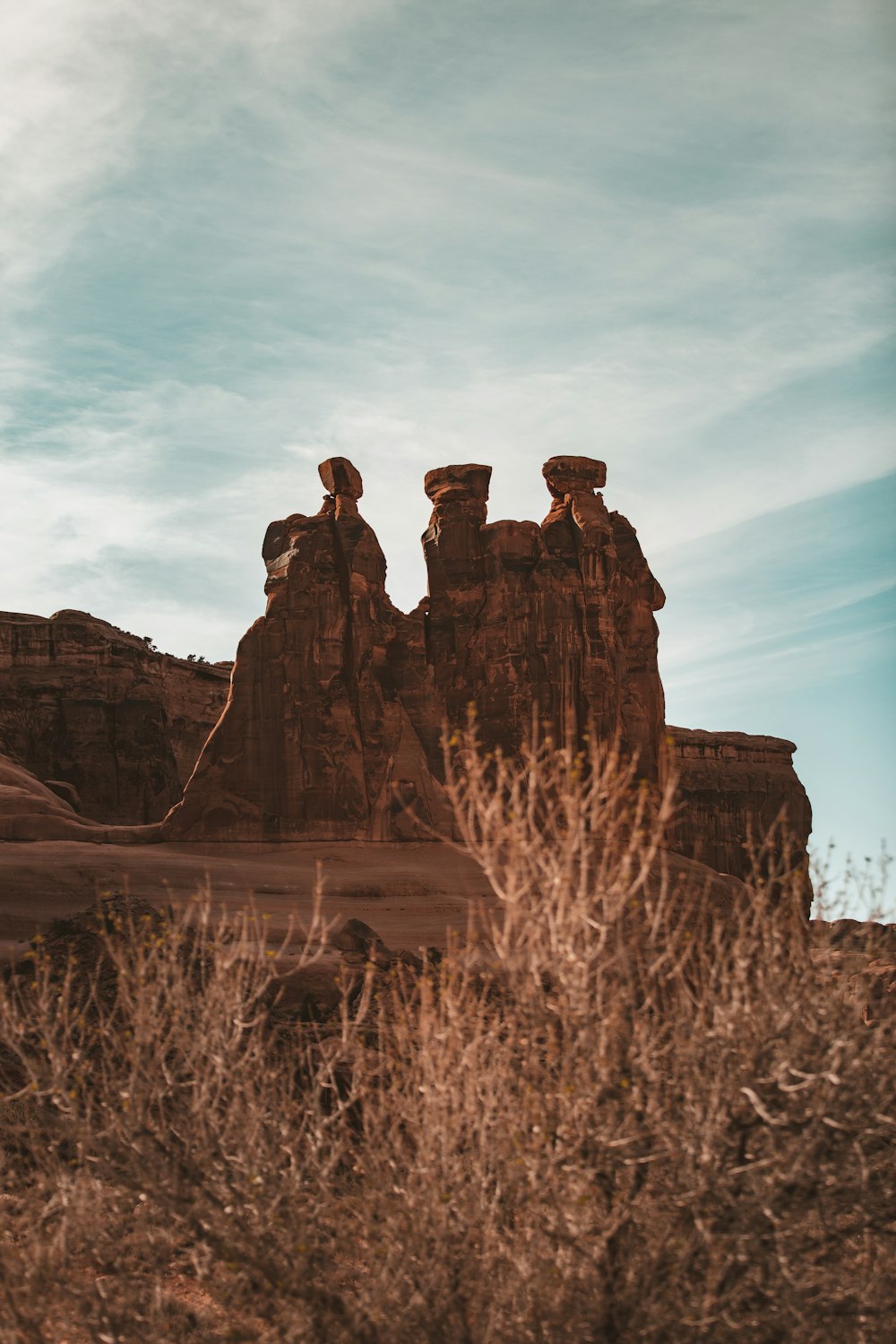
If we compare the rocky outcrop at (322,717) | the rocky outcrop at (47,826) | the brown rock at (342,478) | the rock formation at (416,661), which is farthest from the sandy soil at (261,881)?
the brown rock at (342,478)

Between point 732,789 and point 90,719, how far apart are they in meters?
35.0

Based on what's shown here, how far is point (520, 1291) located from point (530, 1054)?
179cm

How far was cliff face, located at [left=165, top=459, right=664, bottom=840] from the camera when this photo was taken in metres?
37.8

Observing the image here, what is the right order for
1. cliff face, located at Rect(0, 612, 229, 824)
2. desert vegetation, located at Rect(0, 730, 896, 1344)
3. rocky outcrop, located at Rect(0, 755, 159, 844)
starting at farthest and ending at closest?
cliff face, located at Rect(0, 612, 229, 824) < rocky outcrop, located at Rect(0, 755, 159, 844) < desert vegetation, located at Rect(0, 730, 896, 1344)

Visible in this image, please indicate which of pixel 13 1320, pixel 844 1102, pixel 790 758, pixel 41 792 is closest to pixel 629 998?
pixel 844 1102

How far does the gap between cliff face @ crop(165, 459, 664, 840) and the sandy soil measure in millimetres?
2015

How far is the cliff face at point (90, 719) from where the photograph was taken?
57406mm

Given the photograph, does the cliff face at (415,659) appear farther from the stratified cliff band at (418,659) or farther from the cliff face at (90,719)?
the cliff face at (90,719)

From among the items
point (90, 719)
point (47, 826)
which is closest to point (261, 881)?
point (47, 826)

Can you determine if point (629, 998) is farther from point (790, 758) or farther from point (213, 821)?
point (790, 758)

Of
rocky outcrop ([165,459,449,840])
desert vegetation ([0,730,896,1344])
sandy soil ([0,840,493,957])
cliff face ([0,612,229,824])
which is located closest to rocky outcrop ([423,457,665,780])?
rocky outcrop ([165,459,449,840])

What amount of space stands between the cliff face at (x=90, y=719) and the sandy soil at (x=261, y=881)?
72.8ft

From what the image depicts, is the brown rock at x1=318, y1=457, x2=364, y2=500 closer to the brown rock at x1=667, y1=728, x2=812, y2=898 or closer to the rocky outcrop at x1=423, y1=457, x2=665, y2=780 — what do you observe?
the rocky outcrop at x1=423, y1=457, x2=665, y2=780

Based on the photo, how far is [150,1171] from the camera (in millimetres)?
11367
